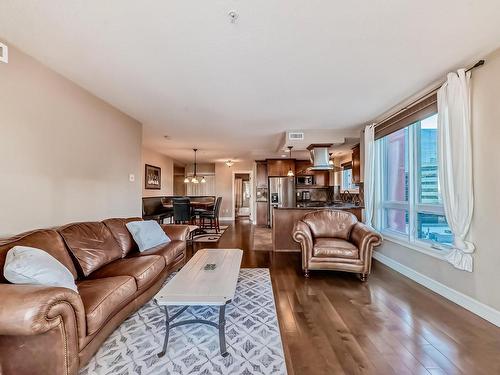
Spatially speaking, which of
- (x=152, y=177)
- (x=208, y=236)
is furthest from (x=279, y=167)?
(x=152, y=177)

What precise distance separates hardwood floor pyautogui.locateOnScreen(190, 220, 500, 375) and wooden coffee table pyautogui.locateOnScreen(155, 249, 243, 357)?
0.61 meters

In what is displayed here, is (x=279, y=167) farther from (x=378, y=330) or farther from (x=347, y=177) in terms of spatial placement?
(x=378, y=330)

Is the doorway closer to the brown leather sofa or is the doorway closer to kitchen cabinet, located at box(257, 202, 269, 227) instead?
kitchen cabinet, located at box(257, 202, 269, 227)

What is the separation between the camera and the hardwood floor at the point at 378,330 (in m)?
1.69

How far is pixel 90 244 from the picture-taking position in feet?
8.09

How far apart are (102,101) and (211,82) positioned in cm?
176

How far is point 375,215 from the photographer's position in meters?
4.30

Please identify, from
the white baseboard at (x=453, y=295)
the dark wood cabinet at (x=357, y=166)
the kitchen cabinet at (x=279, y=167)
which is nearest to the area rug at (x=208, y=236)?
the kitchen cabinet at (x=279, y=167)

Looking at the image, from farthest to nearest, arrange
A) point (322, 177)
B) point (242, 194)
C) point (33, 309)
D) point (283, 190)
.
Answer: point (242, 194)
point (322, 177)
point (283, 190)
point (33, 309)

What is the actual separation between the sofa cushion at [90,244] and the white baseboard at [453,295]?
12.5 feet

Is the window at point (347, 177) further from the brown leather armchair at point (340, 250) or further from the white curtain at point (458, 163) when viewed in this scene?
the white curtain at point (458, 163)

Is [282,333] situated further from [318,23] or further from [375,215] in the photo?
[375,215]

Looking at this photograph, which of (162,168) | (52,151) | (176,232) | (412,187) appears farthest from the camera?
(162,168)

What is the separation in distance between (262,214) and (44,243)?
6.85 m
